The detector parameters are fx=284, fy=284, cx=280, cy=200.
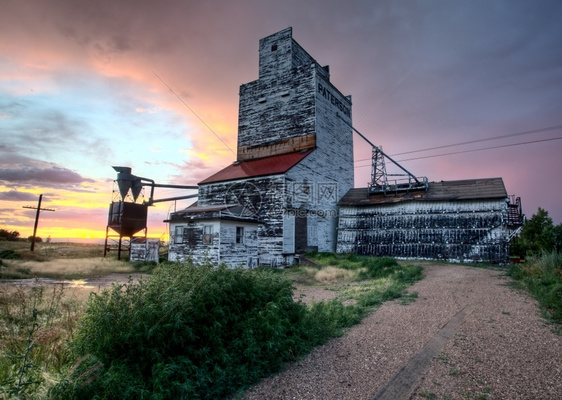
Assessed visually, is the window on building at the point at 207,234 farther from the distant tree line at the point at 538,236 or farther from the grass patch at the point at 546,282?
the distant tree line at the point at 538,236

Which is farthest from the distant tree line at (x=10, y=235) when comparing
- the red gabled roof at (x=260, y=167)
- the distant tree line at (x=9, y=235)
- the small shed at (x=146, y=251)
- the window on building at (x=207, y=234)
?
the window on building at (x=207, y=234)

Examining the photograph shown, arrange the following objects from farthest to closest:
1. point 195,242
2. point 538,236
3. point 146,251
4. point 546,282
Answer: point 146,251
point 538,236
point 195,242
point 546,282

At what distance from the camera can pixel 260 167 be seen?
2322 centimetres

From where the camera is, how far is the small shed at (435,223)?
19031 millimetres

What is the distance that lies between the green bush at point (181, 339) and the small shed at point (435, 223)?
1765 cm

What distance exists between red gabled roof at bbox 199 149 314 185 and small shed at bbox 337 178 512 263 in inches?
238

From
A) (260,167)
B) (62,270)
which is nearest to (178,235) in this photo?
(62,270)

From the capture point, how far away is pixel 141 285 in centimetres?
500

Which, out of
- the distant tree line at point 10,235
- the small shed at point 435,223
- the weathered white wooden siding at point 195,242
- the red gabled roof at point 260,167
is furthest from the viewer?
the distant tree line at point 10,235

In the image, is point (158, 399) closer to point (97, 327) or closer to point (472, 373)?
point (97, 327)

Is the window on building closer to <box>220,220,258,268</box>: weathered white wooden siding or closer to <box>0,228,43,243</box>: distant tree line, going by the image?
<box>220,220,258,268</box>: weathered white wooden siding

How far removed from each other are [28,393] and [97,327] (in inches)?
40.5

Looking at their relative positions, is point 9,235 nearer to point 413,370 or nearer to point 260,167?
point 260,167

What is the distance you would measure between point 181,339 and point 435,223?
68.8ft
